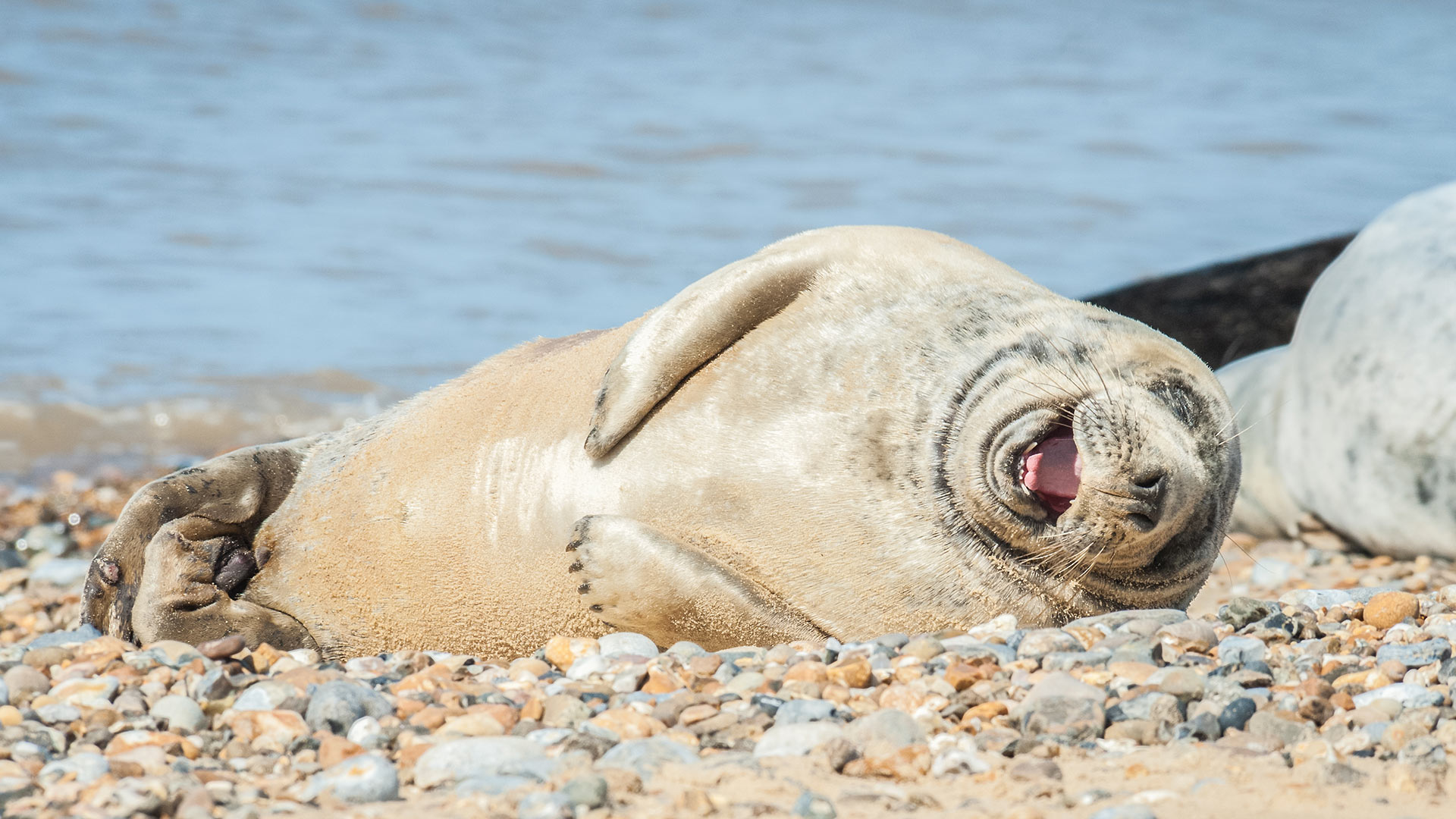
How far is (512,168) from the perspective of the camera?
14.5 meters

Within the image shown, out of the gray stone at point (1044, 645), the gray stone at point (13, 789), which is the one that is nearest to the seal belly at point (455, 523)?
the gray stone at point (1044, 645)

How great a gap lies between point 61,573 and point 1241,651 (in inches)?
171

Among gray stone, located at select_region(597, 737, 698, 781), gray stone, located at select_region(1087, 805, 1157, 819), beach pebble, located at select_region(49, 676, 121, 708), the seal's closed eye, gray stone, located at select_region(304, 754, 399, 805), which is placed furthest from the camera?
the seal's closed eye

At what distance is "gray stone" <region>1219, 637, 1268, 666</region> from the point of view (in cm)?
320

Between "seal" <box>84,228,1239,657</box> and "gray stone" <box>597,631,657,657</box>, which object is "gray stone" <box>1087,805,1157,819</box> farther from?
"gray stone" <box>597,631,657,657</box>

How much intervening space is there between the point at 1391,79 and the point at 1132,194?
9.59 m

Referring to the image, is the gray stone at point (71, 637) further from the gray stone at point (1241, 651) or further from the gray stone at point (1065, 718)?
the gray stone at point (1241, 651)

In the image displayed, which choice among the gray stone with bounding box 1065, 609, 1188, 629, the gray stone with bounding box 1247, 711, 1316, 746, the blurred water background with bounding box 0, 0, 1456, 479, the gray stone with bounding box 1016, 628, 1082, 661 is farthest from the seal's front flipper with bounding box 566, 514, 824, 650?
the blurred water background with bounding box 0, 0, 1456, 479

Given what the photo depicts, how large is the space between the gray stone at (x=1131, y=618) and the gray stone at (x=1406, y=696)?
0.54m

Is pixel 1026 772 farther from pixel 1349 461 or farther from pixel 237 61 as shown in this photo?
pixel 237 61

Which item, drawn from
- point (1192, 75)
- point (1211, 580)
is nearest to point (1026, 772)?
point (1211, 580)

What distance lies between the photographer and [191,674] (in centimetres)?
324

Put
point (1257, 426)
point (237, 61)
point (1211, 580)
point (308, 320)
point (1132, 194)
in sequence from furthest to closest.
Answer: point (237, 61), point (1132, 194), point (308, 320), point (1257, 426), point (1211, 580)

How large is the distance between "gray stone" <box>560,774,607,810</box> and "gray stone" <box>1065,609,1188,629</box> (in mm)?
1355
